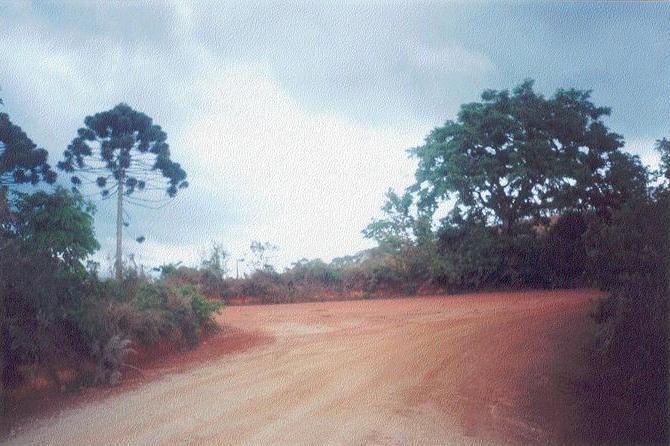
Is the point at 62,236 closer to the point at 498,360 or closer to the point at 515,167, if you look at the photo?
the point at 498,360

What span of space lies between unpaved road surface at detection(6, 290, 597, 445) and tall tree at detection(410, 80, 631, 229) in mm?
11034

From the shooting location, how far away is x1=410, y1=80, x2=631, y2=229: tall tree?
23125mm

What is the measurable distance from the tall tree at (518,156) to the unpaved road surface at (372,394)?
11034mm

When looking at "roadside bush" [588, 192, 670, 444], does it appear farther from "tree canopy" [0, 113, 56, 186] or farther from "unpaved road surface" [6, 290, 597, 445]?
"tree canopy" [0, 113, 56, 186]

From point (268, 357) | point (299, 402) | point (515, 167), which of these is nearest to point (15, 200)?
point (268, 357)

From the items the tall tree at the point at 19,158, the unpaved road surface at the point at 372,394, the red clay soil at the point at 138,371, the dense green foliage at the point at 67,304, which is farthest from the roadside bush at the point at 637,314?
the tall tree at the point at 19,158

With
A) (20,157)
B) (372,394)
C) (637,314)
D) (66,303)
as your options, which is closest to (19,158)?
(20,157)

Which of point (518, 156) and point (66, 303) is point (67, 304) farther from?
point (518, 156)

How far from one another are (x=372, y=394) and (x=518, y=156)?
57.9 feet

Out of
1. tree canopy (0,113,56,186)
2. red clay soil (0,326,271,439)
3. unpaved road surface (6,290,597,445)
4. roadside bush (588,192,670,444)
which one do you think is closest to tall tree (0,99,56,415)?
tree canopy (0,113,56,186)

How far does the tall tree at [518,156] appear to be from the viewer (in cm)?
2312

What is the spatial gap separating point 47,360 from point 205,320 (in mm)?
5358

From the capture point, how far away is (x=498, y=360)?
9.53 meters

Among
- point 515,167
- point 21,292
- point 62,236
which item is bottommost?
point 21,292
